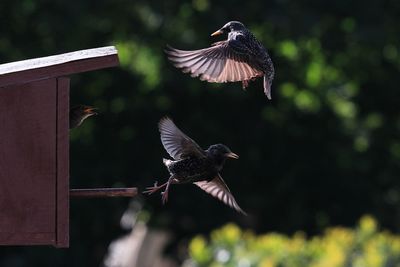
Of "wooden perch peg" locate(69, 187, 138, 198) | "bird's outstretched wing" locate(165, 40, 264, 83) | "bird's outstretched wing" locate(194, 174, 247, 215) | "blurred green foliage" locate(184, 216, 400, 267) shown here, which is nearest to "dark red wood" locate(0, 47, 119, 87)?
"wooden perch peg" locate(69, 187, 138, 198)

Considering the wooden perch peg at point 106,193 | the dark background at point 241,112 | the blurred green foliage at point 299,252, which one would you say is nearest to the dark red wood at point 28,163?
the wooden perch peg at point 106,193

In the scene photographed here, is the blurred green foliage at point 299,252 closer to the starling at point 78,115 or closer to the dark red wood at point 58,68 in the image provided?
the starling at point 78,115

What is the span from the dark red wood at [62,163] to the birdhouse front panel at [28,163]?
0.01 meters

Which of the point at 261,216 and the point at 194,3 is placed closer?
the point at 194,3

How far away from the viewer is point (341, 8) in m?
10.5

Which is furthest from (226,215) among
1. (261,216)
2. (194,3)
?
(194,3)

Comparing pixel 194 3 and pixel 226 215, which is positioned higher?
pixel 194 3

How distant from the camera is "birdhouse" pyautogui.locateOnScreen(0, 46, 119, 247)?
3.61m

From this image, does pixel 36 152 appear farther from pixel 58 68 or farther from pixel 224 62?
pixel 224 62

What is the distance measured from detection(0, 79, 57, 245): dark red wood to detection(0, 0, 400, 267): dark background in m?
6.31

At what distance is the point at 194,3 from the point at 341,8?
1.47 m

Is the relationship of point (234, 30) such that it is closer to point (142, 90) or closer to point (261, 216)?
point (142, 90)

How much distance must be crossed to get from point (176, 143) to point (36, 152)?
2.03 feet

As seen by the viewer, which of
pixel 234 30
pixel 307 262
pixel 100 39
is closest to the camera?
pixel 234 30
